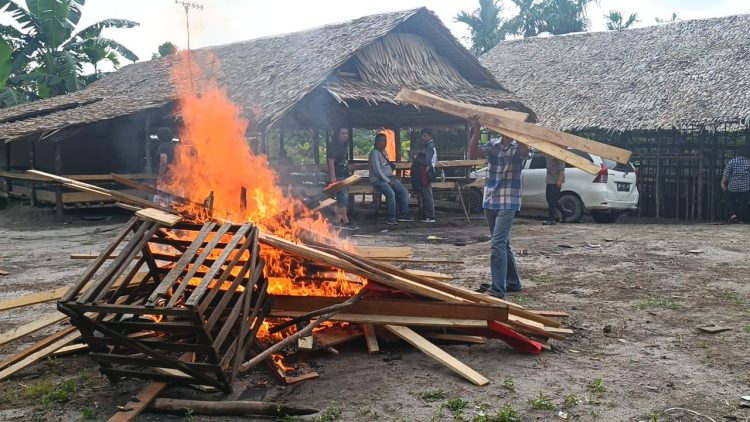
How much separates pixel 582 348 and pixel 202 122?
460cm

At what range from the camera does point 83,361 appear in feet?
16.0

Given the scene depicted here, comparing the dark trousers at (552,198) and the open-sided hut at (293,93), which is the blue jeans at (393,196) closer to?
the open-sided hut at (293,93)

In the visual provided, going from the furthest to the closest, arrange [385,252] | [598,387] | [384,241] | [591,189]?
[591,189]
[384,241]
[385,252]
[598,387]

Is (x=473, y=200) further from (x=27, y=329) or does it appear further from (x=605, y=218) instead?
(x=27, y=329)

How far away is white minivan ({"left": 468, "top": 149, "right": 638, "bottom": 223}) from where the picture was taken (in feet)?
46.6

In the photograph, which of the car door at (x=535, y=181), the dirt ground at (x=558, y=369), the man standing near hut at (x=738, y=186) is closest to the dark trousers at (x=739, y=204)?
the man standing near hut at (x=738, y=186)

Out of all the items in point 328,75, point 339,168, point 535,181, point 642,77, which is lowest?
point 535,181

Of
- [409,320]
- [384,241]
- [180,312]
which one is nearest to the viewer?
[180,312]

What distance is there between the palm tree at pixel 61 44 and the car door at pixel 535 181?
14295mm

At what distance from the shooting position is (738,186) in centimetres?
1454

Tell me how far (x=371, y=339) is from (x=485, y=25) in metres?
31.8

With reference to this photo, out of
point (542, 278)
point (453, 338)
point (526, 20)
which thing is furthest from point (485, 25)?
point (453, 338)

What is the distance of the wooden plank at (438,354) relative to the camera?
4.31 meters

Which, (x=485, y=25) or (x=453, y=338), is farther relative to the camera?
(x=485, y=25)
